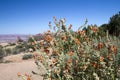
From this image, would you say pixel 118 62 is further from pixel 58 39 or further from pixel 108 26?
pixel 108 26

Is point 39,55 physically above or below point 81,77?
above

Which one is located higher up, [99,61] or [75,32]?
[75,32]

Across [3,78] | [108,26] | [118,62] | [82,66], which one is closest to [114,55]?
[118,62]

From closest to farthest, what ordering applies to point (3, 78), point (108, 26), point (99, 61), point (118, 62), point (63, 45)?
point (99, 61)
point (118, 62)
point (63, 45)
point (3, 78)
point (108, 26)

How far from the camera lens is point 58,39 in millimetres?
6012

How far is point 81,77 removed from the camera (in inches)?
195

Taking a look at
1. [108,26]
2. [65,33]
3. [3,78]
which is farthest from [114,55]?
[108,26]

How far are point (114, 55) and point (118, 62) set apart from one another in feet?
0.73

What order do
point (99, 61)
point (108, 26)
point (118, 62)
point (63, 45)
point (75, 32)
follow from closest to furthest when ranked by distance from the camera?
point (99, 61)
point (118, 62)
point (63, 45)
point (75, 32)
point (108, 26)

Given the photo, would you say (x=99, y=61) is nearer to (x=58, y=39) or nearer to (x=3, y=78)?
(x=58, y=39)

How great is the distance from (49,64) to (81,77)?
77 cm

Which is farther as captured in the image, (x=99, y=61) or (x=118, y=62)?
(x=118, y=62)

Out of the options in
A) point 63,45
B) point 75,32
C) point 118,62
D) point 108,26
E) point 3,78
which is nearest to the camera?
point 118,62

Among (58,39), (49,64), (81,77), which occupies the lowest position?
(81,77)
